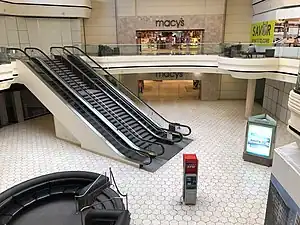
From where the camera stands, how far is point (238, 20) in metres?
15.5

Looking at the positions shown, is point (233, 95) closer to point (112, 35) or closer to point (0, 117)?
point (112, 35)

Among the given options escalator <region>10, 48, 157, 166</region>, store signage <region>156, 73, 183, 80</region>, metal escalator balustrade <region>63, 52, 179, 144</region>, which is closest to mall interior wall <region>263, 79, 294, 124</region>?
store signage <region>156, 73, 183, 80</region>

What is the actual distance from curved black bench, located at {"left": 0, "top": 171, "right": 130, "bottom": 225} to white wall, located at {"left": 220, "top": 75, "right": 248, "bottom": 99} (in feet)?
40.5

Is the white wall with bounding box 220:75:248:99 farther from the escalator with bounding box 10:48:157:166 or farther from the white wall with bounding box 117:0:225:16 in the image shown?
the escalator with bounding box 10:48:157:166

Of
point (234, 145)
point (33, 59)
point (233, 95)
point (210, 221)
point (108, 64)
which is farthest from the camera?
point (233, 95)

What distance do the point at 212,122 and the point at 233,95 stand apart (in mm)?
5786

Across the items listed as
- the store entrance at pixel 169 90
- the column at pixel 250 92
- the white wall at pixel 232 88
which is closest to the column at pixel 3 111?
the store entrance at pixel 169 90

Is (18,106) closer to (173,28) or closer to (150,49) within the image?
(150,49)

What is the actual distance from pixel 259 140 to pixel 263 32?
25.4ft

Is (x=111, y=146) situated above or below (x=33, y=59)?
below

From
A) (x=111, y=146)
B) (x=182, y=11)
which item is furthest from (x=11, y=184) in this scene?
(x=182, y=11)

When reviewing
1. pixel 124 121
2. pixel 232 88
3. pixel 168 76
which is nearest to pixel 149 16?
pixel 168 76

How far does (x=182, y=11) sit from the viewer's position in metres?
15.5

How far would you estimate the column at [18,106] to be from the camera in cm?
1267
